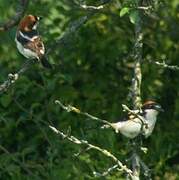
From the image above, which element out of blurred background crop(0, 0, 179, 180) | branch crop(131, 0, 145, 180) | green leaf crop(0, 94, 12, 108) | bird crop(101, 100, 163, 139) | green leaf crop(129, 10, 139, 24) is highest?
green leaf crop(129, 10, 139, 24)

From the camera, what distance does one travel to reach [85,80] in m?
9.41

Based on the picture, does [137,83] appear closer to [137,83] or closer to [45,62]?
[137,83]

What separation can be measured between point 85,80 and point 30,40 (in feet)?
3.97

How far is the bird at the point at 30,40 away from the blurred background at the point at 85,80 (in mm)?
197

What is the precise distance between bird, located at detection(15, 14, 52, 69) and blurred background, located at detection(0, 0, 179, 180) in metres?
0.20

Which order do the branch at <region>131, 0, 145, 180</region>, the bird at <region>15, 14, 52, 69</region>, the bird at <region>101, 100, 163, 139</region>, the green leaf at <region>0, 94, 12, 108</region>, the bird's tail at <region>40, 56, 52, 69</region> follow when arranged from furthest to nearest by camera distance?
the green leaf at <region>0, 94, 12, 108</region>, the bird at <region>15, 14, 52, 69</region>, the bird's tail at <region>40, 56, 52, 69</region>, the bird at <region>101, 100, 163, 139</region>, the branch at <region>131, 0, 145, 180</region>

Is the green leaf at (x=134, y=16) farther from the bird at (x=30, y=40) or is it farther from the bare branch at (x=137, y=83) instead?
the bird at (x=30, y=40)

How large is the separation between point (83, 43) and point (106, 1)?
2.40m

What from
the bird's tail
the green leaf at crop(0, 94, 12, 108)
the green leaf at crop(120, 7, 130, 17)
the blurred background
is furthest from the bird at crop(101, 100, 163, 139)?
the green leaf at crop(120, 7, 130, 17)

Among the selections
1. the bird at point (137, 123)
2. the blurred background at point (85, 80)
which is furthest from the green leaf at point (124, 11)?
the blurred background at point (85, 80)

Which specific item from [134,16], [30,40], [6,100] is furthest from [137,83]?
[6,100]

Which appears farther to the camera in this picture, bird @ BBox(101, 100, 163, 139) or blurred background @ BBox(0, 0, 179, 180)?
blurred background @ BBox(0, 0, 179, 180)

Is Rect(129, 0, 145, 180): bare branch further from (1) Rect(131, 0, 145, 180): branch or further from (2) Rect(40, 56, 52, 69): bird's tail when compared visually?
(2) Rect(40, 56, 52, 69): bird's tail

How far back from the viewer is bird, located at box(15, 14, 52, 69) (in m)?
7.92
